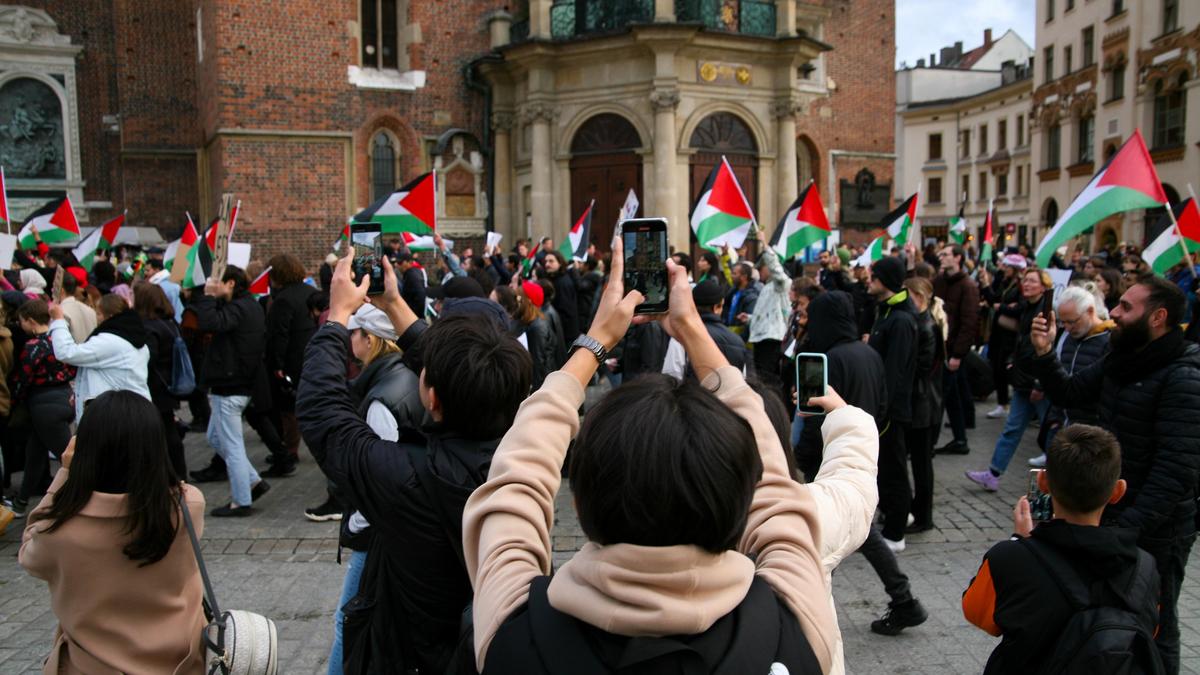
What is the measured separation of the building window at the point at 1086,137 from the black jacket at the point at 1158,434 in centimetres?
3972

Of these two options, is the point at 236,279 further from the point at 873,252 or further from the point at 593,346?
the point at 873,252

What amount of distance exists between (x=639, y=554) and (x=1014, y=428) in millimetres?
7813

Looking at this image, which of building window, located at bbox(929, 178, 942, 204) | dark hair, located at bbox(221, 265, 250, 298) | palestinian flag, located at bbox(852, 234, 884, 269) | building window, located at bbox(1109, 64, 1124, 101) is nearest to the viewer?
dark hair, located at bbox(221, 265, 250, 298)

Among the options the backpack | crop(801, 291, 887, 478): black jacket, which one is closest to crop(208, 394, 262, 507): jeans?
crop(801, 291, 887, 478): black jacket

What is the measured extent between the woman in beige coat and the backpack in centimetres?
275

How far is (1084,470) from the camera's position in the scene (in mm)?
2963

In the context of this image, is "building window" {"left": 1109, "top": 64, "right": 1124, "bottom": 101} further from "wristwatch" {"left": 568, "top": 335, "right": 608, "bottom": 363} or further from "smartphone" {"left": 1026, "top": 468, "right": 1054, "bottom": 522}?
"wristwatch" {"left": 568, "top": 335, "right": 608, "bottom": 363}

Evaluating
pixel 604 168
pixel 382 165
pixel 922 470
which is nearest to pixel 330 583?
pixel 922 470

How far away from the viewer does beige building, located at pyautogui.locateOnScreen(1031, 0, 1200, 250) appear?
32094mm

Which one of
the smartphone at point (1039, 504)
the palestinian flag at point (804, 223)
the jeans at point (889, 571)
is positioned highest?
the palestinian flag at point (804, 223)

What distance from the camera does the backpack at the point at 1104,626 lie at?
2717 millimetres

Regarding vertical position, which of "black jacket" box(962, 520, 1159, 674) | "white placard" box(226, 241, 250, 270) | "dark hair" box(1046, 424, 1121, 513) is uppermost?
"white placard" box(226, 241, 250, 270)

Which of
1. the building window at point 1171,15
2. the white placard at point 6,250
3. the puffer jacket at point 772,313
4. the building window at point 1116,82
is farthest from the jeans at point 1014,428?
the building window at point 1116,82

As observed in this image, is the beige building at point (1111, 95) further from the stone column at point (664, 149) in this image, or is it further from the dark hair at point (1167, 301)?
the dark hair at point (1167, 301)
